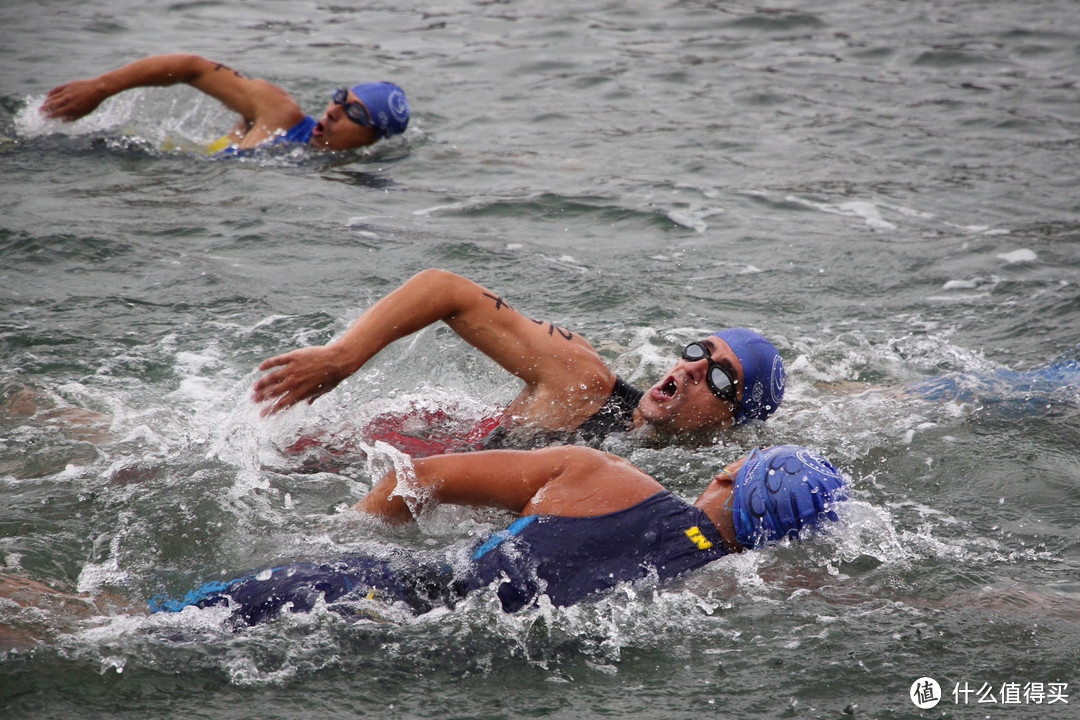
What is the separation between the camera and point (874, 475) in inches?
210

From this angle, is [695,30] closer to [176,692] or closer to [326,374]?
[326,374]

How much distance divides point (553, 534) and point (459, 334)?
4.54 feet

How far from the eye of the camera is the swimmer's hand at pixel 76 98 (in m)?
8.52

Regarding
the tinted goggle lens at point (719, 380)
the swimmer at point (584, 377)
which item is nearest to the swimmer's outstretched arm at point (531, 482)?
the swimmer at point (584, 377)

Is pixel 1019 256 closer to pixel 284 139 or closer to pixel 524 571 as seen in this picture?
pixel 524 571

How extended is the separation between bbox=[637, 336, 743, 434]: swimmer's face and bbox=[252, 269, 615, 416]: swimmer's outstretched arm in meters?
0.26

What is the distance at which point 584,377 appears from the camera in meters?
5.10

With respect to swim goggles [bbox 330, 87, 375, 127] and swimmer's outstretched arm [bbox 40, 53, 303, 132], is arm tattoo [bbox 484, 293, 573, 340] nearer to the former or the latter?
swimmer's outstretched arm [bbox 40, 53, 303, 132]

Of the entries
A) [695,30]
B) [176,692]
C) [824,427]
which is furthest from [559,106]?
[176,692]

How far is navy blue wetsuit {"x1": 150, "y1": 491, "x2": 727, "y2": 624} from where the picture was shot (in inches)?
149

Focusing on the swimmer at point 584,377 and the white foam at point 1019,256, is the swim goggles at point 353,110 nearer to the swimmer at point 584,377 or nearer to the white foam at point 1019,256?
the swimmer at point 584,377

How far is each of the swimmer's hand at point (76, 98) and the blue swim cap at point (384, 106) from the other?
2411 mm

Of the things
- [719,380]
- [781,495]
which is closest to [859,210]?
[719,380]

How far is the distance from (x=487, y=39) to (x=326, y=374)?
11783 millimetres
